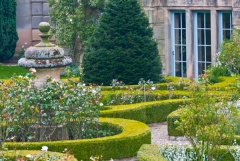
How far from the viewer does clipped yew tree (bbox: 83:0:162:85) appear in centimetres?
1952

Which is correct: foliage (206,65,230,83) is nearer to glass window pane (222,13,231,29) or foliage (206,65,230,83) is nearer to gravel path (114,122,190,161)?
glass window pane (222,13,231,29)

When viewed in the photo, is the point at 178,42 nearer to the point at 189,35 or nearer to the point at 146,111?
the point at 189,35

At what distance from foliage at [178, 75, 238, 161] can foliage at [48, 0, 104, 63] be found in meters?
14.0

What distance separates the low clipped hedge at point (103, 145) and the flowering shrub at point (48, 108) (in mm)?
653

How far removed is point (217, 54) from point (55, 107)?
8777 mm

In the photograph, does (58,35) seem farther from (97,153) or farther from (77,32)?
(97,153)

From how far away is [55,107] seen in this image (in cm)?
1396

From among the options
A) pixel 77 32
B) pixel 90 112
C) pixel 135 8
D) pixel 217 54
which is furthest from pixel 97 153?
pixel 77 32

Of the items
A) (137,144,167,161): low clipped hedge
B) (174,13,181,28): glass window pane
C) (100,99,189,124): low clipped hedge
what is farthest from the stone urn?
(174,13,181,28): glass window pane

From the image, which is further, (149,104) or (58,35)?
(58,35)

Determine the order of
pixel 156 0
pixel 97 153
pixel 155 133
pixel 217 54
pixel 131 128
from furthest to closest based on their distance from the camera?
pixel 156 0 → pixel 217 54 → pixel 155 133 → pixel 131 128 → pixel 97 153

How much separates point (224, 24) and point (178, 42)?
1844 millimetres

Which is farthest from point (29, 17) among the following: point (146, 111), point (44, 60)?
point (44, 60)

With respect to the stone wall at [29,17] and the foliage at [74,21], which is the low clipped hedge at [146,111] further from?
the stone wall at [29,17]
